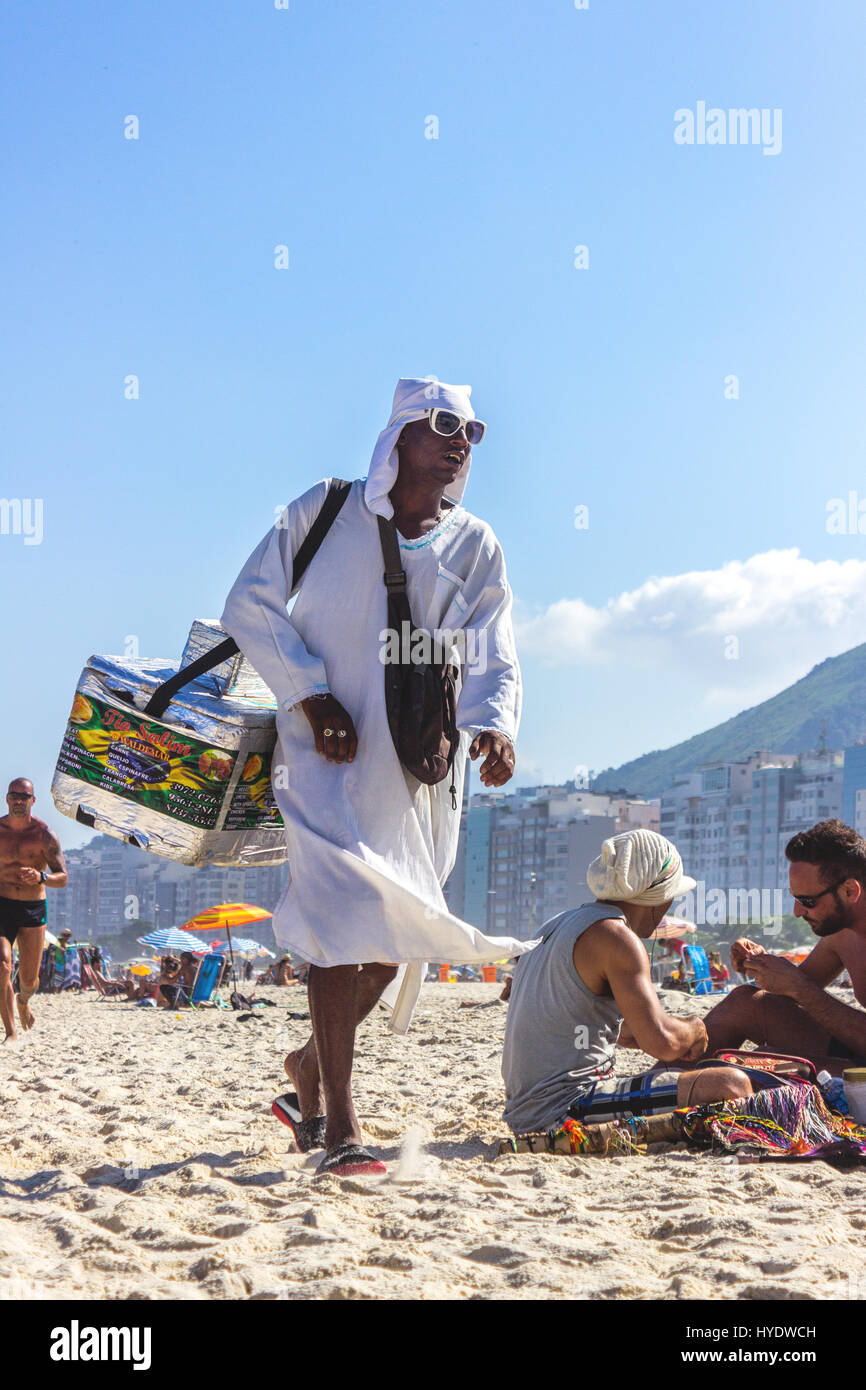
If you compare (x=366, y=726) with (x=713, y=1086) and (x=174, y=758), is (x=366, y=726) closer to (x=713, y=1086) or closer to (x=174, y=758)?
(x=174, y=758)

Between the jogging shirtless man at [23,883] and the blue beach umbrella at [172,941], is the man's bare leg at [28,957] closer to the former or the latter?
the jogging shirtless man at [23,883]

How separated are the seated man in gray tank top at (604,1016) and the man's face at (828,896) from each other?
69 centimetres

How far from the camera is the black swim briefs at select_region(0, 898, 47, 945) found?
8750 mm

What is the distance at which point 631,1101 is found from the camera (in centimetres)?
384

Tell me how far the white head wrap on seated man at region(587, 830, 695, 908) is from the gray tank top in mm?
75

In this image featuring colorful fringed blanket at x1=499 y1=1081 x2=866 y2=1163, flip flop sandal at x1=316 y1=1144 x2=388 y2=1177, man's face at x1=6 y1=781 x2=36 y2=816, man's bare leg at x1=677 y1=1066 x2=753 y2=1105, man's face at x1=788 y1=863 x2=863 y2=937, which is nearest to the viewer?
flip flop sandal at x1=316 y1=1144 x2=388 y2=1177

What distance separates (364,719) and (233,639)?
560 millimetres

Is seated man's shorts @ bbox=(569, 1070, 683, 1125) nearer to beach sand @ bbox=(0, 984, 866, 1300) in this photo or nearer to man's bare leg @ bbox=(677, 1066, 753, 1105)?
man's bare leg @ bbox=(677, 1066, 753, 1105)

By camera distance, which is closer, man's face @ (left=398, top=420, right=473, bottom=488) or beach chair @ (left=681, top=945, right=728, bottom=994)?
man's face @ (left=398, top=420, right=473, bottom=488)

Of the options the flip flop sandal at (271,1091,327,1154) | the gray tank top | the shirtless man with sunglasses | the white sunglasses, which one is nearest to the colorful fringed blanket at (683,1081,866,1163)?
the gray tank top

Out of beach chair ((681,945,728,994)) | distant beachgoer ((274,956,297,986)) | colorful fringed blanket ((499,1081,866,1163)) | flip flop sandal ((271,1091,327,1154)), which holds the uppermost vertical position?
colorful fringed blanket ((499,1081,866,1163))

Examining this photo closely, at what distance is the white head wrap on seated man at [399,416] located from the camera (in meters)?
3.96

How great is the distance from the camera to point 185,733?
4145mm
